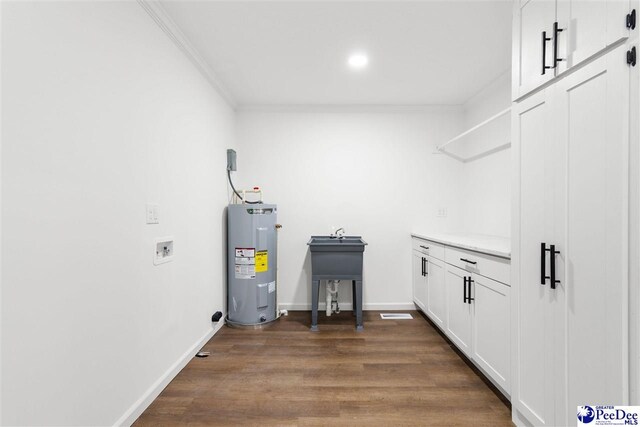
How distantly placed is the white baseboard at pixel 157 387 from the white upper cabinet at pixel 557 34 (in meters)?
2.82

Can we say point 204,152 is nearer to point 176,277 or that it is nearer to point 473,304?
point 176,277

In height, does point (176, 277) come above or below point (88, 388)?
above

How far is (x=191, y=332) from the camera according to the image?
2.37 metres

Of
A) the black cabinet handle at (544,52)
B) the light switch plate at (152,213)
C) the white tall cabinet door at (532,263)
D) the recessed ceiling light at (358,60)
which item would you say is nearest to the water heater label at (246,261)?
the light switch plate at (152,213)

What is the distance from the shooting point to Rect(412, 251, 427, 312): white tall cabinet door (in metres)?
3.15

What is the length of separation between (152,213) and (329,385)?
1.68 m

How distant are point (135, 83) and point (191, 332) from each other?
1.91 metres

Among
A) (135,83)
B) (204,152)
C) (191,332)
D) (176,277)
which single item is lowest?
(191,332)

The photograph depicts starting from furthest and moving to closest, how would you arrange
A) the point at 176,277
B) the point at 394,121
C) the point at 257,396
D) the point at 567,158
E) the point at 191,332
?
the point at 394,121 < the point at 191,332 < the point at 176,277 < the point at 257,396 < the point at 567,158

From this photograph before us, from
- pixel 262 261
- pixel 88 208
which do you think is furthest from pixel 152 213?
pixel 262 261

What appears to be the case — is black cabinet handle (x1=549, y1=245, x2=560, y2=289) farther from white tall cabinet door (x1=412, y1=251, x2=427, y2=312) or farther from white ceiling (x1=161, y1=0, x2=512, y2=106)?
white tall cabinet door (x1=412, y1=251, x2=427, y2=312)

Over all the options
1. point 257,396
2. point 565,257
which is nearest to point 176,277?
point 257,396

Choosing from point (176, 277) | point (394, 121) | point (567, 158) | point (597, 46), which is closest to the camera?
point (597, 46)

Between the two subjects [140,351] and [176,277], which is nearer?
Answer: [140,351]
